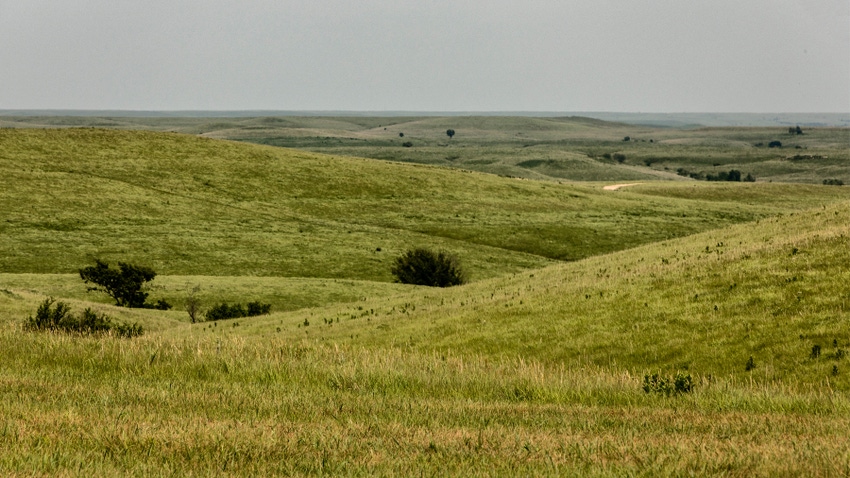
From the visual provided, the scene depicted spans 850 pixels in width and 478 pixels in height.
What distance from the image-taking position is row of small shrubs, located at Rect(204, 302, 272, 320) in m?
49.3

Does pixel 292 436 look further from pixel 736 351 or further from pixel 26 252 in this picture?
pixel 26 252

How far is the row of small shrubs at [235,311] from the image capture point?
49.3 metres

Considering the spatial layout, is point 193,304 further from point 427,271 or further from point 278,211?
point 278,211

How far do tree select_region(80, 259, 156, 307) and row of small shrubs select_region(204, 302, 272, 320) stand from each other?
5692 millimetres

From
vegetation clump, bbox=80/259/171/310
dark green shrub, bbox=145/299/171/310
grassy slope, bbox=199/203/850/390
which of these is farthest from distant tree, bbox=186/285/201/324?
grassy slope, bbox=199/203/850/390

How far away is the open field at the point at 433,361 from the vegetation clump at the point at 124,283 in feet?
5.91

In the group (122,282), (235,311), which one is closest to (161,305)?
(122,282)

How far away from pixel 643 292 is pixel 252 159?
92.2 metres

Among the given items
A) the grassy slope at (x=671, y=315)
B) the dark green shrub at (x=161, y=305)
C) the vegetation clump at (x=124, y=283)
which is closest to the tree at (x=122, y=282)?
the vegetation clump at (x=124, y=283)

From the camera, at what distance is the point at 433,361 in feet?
48.1

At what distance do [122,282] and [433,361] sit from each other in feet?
143

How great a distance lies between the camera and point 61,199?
86.2 metres

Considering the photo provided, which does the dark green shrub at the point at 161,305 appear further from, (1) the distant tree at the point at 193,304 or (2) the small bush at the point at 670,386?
(2) the small bush at the point at 670,386

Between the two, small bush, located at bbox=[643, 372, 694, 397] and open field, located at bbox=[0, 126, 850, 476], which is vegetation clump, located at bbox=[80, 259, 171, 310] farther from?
small bush, located at bbox=[643, 372, 694, 397]
